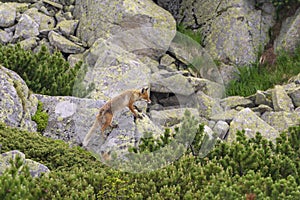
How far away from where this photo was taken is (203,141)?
9.39m

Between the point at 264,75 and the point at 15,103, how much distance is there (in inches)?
340

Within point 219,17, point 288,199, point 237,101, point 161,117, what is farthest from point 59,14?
point 288,199

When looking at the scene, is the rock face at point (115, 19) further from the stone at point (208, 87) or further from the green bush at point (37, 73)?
the green bush at point (37, 73)

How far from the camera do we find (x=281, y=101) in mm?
14492

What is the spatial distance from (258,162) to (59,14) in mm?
11016

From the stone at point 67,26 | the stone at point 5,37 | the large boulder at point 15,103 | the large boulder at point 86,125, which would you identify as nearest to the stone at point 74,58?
the stone at point 67,26

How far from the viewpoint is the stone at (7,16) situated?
1689cm

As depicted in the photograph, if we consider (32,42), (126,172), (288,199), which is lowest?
(32,42)

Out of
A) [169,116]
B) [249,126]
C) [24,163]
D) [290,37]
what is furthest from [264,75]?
[24,163]

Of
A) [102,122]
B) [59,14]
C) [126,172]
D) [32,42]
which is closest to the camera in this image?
[126,172]

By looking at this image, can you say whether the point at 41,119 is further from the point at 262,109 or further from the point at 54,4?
the point at 54,4

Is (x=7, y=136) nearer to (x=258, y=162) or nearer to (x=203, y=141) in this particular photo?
(x=203, y=141)

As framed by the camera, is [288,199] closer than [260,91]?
Yes

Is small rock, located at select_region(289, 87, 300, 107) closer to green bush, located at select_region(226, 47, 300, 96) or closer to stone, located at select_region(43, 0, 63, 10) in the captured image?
green bush, located at select_region(226, 47, 300, 96)
